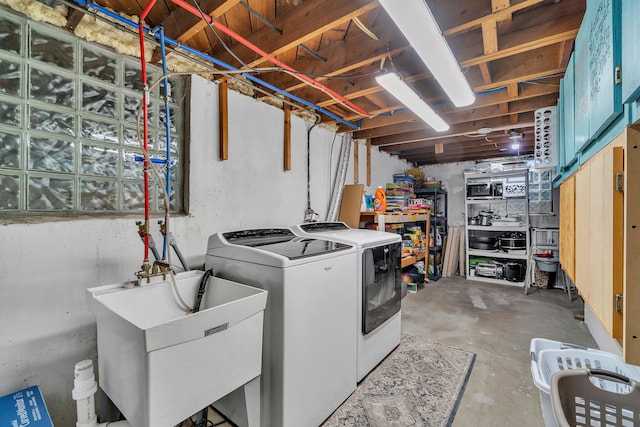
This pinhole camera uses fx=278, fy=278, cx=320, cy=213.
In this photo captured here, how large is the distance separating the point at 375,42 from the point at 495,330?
3.00m

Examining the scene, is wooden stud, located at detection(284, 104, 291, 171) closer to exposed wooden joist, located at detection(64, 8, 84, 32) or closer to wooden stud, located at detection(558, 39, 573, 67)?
exposed wooden joist, located at detection(64, 8, 84, 32)

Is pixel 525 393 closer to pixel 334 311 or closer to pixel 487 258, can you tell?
pixel 334 311

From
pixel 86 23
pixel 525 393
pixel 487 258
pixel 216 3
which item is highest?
pixel 216 3

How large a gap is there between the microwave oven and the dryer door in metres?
3.38

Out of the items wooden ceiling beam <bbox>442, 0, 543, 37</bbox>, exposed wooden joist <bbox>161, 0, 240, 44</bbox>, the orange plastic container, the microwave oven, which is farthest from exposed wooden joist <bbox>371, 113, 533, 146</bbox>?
exposed wooden joist <bbox>161, 0, 240, 44</bbox>

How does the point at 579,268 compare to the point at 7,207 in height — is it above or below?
below

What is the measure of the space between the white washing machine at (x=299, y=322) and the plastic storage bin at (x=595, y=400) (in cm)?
108

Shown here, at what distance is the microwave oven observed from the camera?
4.91 metres

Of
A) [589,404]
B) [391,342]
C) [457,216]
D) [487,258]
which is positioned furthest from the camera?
[457,216]

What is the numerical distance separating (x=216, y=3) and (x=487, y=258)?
5490 mm

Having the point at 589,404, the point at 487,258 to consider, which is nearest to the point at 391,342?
the point at 589,404

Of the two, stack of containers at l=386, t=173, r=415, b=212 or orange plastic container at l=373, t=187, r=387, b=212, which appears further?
stack of containers at l=386, t=173, r=415, b=212

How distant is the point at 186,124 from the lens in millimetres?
2104

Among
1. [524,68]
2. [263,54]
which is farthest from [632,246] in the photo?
[263,54]
